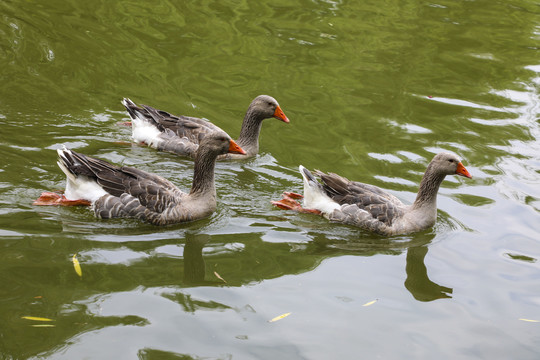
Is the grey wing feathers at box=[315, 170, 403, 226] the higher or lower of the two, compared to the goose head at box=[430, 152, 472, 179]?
lower

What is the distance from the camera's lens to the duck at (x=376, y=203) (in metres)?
9.54

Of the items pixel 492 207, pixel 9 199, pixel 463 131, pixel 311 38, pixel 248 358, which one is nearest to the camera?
pixel 248 358

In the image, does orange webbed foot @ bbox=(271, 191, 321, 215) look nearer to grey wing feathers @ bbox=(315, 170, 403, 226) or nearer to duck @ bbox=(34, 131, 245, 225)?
grey wing feathers @ bbox=(315, 170, 403, 226)

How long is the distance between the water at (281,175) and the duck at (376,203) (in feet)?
0.67

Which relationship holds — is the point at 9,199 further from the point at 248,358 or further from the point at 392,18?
the point at 392,18

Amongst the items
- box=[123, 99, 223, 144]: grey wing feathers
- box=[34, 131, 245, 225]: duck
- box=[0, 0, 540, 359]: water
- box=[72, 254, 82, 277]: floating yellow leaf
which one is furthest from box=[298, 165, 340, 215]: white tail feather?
box=[72, 254, 82, 277]: floating yellow leaf

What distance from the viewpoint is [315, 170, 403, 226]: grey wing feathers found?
31.2 feet

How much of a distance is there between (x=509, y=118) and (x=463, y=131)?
131cm

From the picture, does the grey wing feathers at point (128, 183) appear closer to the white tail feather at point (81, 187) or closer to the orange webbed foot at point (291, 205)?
the white tail feather at point (81, 187)

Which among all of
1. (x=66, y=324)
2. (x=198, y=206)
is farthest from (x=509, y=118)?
(x=66, y=324)

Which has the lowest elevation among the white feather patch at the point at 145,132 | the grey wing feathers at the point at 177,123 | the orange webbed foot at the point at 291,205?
the orange webbed foot at the point at 291,205

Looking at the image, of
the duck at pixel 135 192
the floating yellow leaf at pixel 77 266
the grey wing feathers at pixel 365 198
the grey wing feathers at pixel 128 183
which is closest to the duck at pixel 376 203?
the grey wing feathers at pixel 365 198

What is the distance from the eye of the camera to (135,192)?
9.34 m

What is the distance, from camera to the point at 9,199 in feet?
30.6
